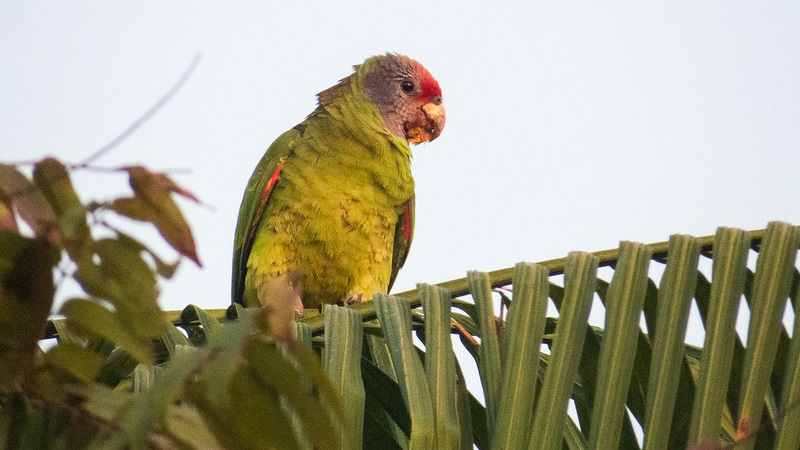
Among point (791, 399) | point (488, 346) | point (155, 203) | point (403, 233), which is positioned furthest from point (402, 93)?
point (155, 203)

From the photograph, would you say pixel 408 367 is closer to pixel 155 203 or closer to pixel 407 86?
pixel 155 203

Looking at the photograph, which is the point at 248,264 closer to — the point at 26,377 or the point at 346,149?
the point at 346,149

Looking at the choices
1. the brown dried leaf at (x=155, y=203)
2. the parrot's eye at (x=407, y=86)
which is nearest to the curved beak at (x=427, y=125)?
the parrot's eye at (x=407, y=86)

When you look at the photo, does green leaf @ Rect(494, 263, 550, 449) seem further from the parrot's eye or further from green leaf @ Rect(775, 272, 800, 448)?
the parrot's eye

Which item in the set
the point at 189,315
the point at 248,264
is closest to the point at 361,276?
the point at 248,264

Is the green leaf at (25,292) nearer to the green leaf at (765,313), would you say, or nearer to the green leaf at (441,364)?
the green leaf at (441,364)

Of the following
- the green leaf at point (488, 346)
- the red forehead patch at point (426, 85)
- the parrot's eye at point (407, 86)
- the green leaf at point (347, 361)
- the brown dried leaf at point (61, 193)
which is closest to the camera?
the brown dried leaf at point (61, 193)

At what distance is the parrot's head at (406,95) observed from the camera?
4449 mm

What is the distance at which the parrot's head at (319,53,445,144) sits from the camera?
441 centimetres

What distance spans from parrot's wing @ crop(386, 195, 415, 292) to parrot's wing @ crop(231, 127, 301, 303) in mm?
529

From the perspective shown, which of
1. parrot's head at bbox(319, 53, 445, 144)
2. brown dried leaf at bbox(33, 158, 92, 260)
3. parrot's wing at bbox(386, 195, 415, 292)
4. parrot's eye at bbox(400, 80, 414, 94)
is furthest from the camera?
parrot's eye at bbox(400, 80, 414, 94)

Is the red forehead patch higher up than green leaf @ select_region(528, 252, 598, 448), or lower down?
higher up

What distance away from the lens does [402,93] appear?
179 inches

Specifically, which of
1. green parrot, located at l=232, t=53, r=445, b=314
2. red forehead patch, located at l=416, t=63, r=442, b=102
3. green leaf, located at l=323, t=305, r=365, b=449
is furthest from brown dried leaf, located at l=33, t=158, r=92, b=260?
red forehead patch, located at l=416, t=63, r=442, b=102
